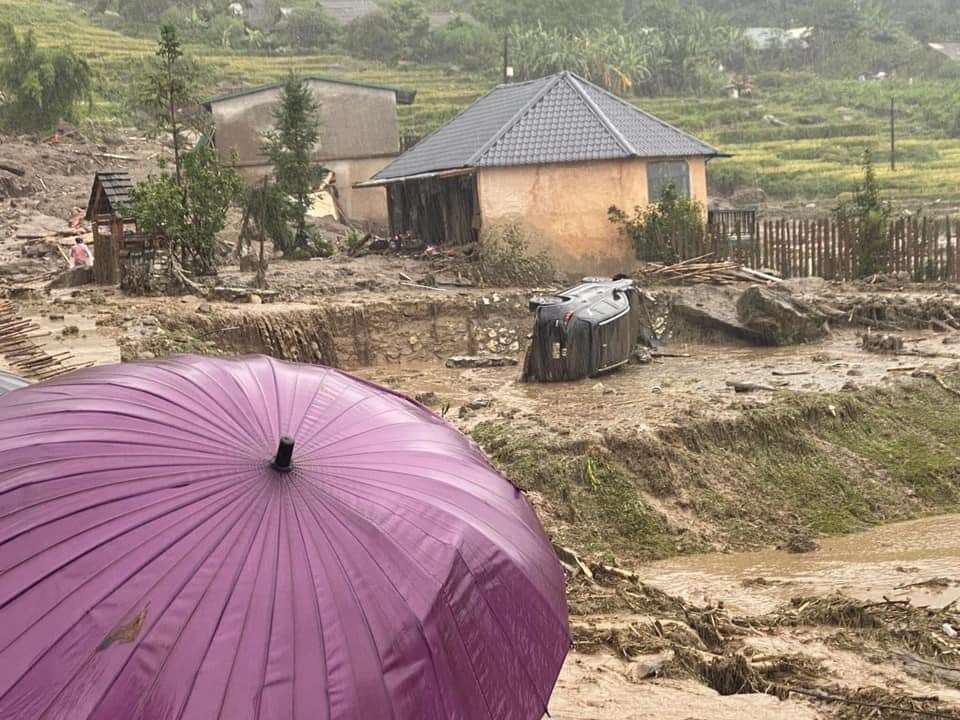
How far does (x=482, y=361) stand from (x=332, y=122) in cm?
1674

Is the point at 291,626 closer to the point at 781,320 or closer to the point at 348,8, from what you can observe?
the point at 781,320

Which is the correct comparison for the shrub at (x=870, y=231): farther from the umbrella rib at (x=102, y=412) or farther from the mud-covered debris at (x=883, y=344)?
the umbrella rib at (x=102, y=412)

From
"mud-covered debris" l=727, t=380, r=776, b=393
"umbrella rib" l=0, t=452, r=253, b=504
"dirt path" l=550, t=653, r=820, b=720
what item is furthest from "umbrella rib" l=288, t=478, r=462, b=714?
"mud-covered debris" l=727, t=380, r=776, b=393

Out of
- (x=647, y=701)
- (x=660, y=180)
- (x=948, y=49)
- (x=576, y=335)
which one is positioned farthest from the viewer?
(x=948, y=49)

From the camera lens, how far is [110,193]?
1678 cm

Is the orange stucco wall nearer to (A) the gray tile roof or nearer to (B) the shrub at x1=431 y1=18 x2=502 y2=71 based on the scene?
(A) the gray tile roof

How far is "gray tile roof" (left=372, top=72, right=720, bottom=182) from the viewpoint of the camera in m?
20.4

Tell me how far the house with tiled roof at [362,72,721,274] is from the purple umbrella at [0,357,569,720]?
1746 centimetres

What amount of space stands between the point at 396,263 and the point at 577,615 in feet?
46.1

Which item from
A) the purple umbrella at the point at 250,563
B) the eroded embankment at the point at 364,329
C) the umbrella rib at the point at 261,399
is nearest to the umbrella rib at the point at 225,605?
the purple umbrella at the point at 250,563

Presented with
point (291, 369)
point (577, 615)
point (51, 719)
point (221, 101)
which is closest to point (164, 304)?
point (577, 615)

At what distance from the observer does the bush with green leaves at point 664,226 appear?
65.6 feet

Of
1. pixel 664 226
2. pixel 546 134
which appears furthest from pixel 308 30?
pixel 664 226

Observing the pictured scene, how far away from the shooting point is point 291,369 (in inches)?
129
